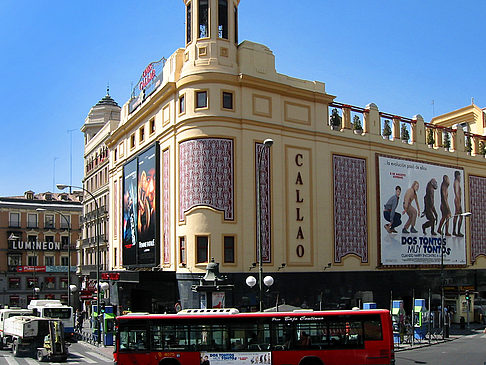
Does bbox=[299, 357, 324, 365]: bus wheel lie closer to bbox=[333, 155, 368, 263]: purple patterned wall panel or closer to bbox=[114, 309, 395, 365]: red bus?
bbox=[114, 309, 395, 365]: red bus

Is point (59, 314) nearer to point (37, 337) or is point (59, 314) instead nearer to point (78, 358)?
point (37, 337)

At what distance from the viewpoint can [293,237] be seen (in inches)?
1618

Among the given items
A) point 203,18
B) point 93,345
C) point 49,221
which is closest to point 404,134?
point 203,18

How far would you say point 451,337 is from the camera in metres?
40.2

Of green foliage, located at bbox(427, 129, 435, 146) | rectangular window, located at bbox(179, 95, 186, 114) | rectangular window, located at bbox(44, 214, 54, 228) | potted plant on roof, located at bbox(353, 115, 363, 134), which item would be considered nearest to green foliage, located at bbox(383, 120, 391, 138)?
A: potted plant on roof, located at bbox(353, 115, 363, 134)

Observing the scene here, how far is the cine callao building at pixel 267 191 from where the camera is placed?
38406 millimetres

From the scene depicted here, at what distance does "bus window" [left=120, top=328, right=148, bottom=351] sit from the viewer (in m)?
23.3

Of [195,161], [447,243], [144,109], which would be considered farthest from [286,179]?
[447,243]

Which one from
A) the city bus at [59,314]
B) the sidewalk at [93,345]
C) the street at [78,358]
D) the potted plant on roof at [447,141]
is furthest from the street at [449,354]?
the city bus at [59,314]

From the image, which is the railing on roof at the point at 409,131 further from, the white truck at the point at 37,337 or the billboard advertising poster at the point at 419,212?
the white truck at the point at 37,337

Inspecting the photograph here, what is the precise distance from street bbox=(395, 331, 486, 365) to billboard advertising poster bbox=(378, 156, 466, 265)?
10557mm

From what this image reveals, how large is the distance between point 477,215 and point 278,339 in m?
38.4

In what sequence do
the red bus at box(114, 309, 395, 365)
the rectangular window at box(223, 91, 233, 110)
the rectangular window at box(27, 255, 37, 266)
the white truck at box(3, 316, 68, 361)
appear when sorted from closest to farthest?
1. the red bus at box(114, 309, 395, 365)
2. the white truck at box(3, 316, 68, 361)
3. the rectangular window at box(223, 91, 233, 110)
4. the rectangular window at box(27, 255, 37, 266)

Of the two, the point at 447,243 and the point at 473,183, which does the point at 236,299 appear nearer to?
the point at 447,243
